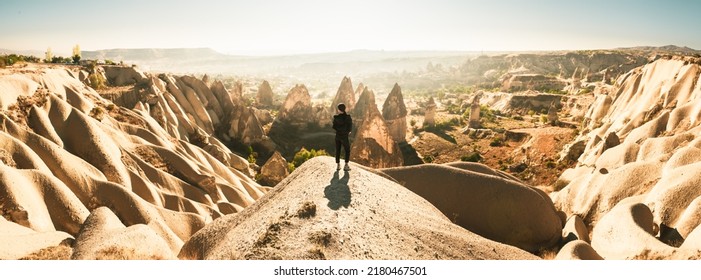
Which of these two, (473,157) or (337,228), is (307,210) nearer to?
(337,228)

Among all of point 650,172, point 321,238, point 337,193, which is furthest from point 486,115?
point 321,238

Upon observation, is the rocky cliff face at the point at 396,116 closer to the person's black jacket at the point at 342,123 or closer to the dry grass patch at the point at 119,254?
the person's black jacket at the point at 342,123

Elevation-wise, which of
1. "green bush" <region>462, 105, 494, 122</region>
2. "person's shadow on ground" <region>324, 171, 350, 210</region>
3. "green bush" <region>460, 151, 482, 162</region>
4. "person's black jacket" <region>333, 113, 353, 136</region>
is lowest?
"green bush" <region>460, 151, 482, 162</region>

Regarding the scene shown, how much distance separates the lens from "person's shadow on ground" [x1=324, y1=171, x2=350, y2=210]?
10.7 metres

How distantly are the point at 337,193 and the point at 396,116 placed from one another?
51543 millimetres

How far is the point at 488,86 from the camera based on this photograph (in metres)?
146

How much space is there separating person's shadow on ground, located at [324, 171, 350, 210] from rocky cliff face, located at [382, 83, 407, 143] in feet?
159

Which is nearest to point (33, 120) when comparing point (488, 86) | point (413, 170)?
point (413, 170)

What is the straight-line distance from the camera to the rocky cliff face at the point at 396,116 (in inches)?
2419

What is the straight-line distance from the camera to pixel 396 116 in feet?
205

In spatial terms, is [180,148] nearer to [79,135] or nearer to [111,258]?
[79,135]

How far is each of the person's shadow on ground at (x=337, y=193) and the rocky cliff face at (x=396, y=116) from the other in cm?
4844

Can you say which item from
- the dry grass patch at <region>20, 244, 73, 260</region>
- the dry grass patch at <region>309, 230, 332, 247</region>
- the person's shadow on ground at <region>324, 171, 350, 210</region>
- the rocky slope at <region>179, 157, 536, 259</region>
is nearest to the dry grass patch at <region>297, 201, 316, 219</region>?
the rocky slope at <region>179, 157, 536, 259</region>

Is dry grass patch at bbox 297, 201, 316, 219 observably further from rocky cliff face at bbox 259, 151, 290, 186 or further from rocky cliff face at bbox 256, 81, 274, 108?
rocky cliff face at bbox 256, 81, 274, 108
